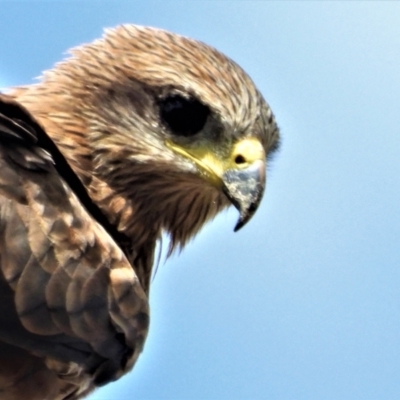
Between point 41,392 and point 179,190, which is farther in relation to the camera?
point 179,190

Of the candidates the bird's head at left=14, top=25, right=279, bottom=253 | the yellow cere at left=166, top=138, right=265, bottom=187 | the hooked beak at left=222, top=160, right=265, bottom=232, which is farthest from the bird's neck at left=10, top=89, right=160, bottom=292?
the hooked beak at left=222, top=160, right=265, bottom=232

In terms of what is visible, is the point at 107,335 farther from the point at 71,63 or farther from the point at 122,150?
the point at 71,63

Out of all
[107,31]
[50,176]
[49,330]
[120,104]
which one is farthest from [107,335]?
[107,31]

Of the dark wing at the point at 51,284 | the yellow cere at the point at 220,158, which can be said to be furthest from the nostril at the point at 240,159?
the dark wing at the point at 51,284

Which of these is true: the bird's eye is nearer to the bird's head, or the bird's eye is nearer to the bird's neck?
the bird's head

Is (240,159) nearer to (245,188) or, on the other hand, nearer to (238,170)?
(238,170)

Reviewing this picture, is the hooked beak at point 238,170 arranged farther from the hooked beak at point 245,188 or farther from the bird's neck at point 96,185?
the bird's neck at point 96,185

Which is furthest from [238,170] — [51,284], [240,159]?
[51,284]
